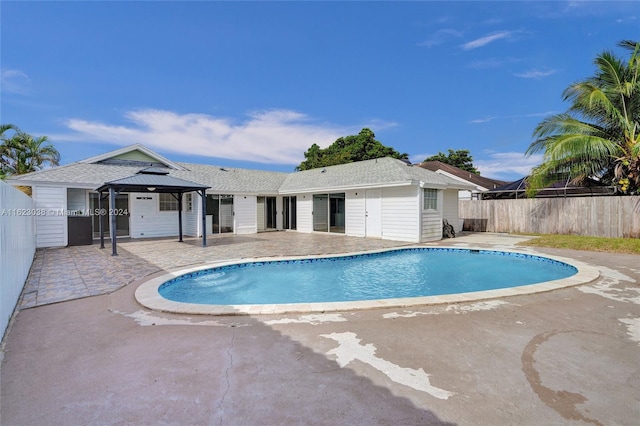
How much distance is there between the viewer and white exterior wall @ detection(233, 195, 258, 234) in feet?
57.6

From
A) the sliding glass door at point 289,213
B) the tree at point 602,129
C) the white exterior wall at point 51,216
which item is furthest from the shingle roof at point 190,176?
the tree at point 602,129

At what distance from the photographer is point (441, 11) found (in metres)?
12.9

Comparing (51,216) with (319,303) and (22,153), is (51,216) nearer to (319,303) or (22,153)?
(319,303)


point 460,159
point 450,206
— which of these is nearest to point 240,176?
point 450,206

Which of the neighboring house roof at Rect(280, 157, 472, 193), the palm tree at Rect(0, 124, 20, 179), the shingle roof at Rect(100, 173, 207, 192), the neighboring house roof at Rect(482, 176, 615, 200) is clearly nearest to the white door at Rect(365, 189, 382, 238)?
the neighboring house roof at Rect(280, 157, 472, 193)

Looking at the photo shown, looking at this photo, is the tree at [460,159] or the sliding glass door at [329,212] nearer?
the sliding glass door at [329,212]

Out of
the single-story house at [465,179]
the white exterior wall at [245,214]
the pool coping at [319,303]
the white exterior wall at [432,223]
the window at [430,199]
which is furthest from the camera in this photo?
the single-story house at [465,179]

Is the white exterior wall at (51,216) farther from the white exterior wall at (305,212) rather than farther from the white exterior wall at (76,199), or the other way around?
the white exterior wall at (305,212)

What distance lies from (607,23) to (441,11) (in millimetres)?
6977

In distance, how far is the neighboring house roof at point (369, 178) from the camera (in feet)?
44.8

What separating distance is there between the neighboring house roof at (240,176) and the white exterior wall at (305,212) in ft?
2.52

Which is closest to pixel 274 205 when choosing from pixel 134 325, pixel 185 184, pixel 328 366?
pixel 185 184

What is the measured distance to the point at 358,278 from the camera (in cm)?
827

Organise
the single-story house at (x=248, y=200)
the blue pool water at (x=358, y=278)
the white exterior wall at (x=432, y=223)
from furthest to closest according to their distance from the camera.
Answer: the white exterior wall at (x=432, y=223)
the single-story house at (x=248, y=200)
the blue pool water at (x=358, y=278)
